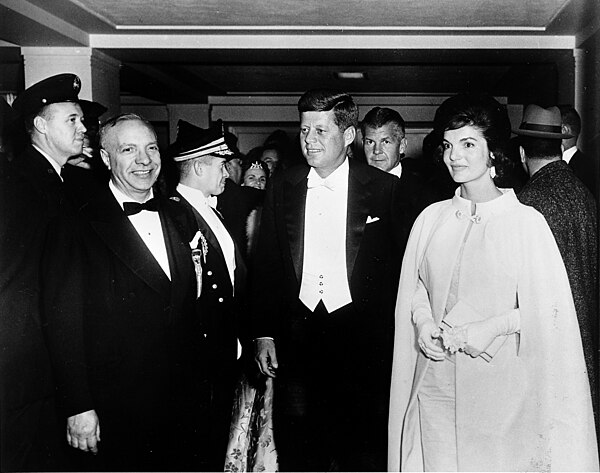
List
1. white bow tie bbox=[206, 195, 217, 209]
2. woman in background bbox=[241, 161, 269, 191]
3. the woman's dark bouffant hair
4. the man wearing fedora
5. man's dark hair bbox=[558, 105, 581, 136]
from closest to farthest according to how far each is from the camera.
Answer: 1. the woman's dark bouffant hair
2. the man wearing fedora
3. white bow tie bbox=[206, 195, 217, 209]
4. man's dark hair bbox=[558, 105, 581, 136]
5. woman in background bbox=[241, 161, 269, 191]

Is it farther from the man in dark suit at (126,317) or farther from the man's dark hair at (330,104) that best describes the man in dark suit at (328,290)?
the man in dark suit at (126,317)

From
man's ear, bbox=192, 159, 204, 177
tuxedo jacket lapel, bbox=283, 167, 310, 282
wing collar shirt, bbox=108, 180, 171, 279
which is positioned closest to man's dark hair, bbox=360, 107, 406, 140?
tuxedo jacket lapel, bbox=283, 167, 310, 282

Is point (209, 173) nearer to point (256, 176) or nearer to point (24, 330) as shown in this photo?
point (24, 330)

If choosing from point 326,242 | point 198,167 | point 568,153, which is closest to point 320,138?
point 326,242

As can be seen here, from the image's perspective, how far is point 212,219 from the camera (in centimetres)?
289

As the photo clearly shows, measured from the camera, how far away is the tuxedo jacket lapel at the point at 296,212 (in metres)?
→ 2.76

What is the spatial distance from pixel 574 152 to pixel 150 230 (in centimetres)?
256

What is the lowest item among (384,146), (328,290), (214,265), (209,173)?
(328,290)

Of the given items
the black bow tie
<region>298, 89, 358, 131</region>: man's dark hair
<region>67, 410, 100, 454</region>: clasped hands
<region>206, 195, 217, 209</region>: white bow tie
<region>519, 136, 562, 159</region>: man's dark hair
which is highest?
<region>298, 89, 358, 131</region>: man's dark hair

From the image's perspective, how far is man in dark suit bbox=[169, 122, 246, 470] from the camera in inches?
108

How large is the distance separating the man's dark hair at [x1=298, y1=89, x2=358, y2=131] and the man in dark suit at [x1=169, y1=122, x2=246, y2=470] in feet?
1.53

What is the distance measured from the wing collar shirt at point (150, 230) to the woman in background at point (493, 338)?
1.04 meters

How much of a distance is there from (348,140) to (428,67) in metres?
4.08

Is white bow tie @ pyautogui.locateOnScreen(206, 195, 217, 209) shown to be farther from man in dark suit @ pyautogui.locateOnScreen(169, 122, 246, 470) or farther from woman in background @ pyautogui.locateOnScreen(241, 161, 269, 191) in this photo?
woman in background @ pyautogui.locateOnScreen(241, 161, 269, 191)
